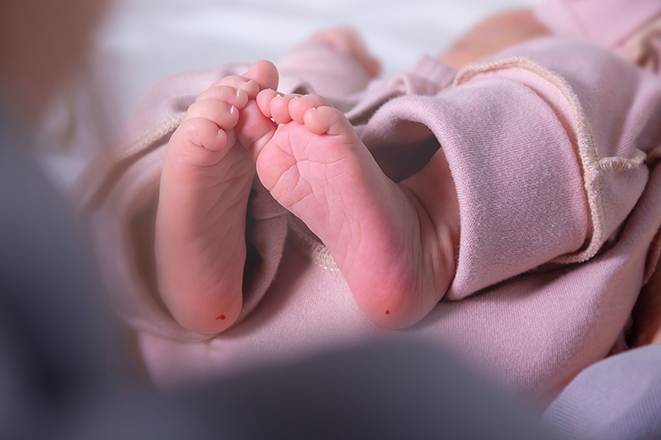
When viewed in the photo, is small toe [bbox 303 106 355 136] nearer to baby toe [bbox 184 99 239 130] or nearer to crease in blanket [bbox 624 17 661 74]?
baby toe [bbox 184 99 239 130]

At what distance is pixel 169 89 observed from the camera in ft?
1.34

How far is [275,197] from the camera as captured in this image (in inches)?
15.0

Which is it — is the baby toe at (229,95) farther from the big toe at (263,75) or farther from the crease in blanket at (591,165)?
the crease in blanket at (591,165)

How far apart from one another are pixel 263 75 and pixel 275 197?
105 mm

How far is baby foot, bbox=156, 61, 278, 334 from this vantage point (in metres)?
0.34

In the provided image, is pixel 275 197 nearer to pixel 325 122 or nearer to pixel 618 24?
pixel 325 122

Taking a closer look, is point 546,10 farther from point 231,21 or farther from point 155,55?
point 155,55

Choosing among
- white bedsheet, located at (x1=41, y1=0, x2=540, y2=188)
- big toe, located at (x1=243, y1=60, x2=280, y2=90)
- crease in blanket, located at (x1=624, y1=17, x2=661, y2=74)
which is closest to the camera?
white bedsheet, located at (x1=41, y1=0, x2=540, y2=188)

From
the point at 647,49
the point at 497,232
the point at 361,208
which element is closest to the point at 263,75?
the point at 361,208

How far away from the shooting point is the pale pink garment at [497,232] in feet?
1.23

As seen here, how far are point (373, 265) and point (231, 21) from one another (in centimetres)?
53

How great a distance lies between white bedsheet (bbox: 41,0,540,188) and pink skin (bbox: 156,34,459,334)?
0.23ft

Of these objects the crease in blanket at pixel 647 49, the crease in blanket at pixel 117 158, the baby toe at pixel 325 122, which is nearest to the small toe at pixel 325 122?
the baby toe at pixel 325 122

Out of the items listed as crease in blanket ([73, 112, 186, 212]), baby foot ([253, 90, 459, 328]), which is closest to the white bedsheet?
crease in blanket ([73, 112, 186, 212])
